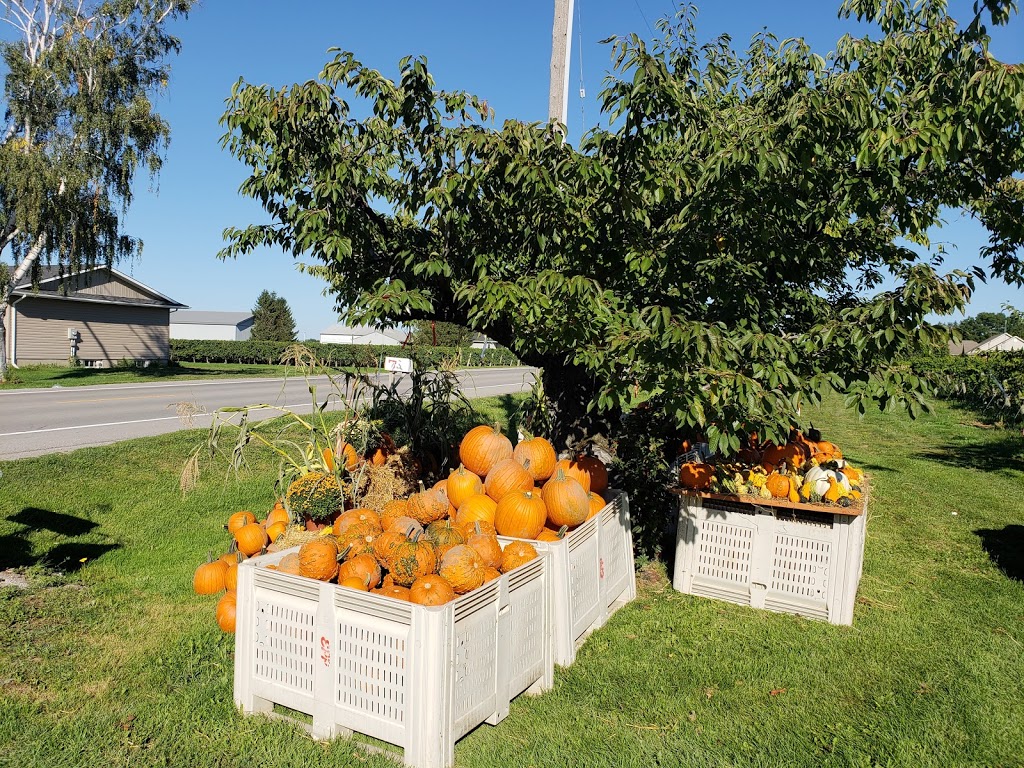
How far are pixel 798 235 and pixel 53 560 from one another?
6481mm

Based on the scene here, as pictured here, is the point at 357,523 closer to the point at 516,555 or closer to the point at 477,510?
the point at 477,510

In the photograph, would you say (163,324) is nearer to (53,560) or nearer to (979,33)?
(53,560)

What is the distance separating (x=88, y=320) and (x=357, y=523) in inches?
1209

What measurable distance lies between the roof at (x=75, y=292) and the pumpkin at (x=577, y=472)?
24.7m

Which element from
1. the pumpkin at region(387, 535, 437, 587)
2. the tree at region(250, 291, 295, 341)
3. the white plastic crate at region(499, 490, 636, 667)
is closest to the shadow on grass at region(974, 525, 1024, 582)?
the white plastic crate at region(499, 490, 636, 667)

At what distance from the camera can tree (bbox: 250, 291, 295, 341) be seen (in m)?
74.6

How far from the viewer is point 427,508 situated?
4926 millimetres

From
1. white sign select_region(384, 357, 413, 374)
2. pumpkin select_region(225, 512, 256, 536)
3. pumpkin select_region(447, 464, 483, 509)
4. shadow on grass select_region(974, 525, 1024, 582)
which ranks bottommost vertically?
shadow on grass select_region(974, 525, 1024, 582)

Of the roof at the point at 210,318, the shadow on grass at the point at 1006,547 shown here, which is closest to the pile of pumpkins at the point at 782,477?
the shadow on grass at the point at 1006,547

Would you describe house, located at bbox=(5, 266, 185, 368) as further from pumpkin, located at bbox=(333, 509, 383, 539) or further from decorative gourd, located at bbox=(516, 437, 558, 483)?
decorative gourd, located at bbox=(516, 437, 558, 483)

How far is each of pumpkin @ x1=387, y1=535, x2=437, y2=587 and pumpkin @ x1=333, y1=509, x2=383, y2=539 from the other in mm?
517

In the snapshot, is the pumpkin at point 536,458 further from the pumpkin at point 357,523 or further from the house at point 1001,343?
the house at point 1001,343

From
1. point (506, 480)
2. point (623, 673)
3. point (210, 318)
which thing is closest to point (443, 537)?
point (506, 480)

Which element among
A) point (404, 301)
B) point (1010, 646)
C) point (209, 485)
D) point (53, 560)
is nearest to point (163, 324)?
point (209, 485)
